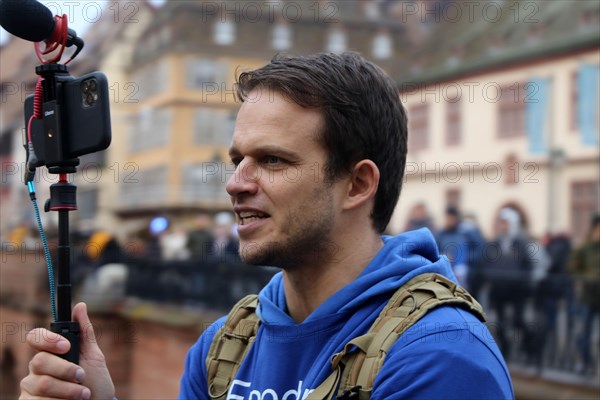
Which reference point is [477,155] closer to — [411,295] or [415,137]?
[415,137]

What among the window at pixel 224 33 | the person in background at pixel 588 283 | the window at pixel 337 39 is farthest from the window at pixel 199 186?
the person in background at pixel 588 283

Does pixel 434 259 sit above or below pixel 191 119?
above

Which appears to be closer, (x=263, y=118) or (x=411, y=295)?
(x=411, y=295)

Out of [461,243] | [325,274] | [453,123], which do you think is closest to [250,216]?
[325,274]

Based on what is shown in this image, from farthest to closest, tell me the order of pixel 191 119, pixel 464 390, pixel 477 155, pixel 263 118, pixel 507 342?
pixel 191 119 → pixel 477 155 → pixel 507 342 → pixel 263 118 → pixel 464 390

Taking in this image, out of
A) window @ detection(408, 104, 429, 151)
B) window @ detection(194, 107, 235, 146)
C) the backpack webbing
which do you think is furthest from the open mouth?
window @ detection(194, 107, 235, 146)

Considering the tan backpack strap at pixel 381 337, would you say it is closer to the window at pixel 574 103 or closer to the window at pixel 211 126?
the window at pixel 574 103

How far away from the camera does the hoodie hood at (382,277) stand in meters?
2.52

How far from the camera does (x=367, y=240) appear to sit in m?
2.75

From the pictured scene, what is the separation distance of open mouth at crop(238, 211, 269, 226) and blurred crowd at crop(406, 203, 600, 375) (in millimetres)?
6581

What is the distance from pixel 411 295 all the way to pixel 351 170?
46 centimetres

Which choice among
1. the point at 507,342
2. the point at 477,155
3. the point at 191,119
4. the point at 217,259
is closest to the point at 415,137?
the point at 477,155

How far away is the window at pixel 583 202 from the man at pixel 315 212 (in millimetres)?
29580

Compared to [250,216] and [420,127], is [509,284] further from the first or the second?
[420,127]
